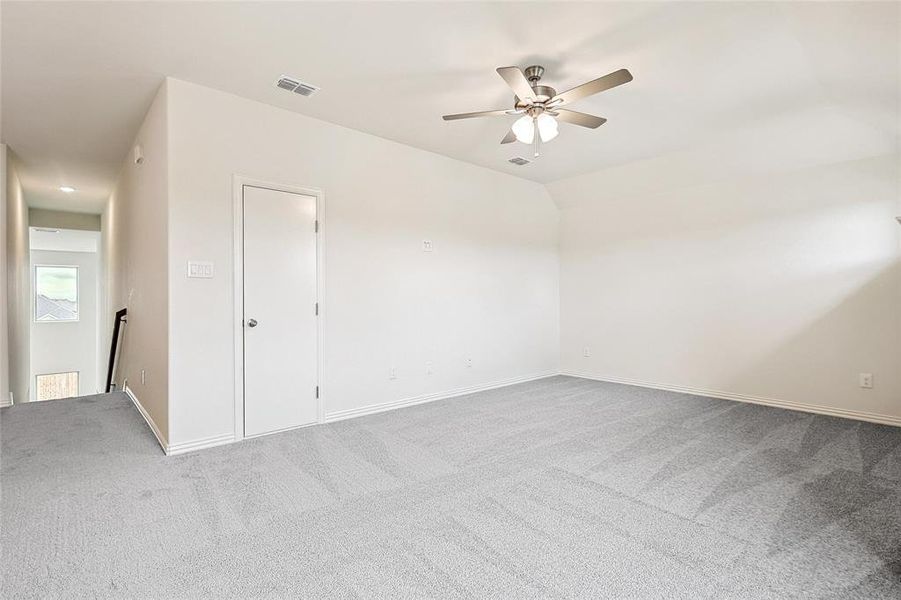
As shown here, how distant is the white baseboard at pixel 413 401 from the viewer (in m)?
3.94

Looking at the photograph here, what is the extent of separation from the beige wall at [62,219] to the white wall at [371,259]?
6.61 m

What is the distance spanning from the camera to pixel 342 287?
397 cm

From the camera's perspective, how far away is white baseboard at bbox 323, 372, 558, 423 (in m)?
3.94

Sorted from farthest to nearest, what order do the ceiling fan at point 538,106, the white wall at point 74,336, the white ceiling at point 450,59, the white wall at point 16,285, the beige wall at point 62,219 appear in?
the white wall at point 74,336 < the beige wall at point 62,219 < the white wall at point 16,285 < the ceiling fan at point 538,106 < the white ceiling at point 450,59

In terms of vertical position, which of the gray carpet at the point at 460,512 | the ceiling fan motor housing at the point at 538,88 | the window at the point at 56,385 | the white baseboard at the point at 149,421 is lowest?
the window at the point at 56,385

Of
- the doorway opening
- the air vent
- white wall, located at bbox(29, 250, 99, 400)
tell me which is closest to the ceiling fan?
the air vent

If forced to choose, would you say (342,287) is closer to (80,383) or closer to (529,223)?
(529,223)

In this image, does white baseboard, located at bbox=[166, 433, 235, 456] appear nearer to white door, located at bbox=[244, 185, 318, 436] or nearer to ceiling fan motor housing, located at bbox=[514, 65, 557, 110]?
white door, located at bbox=[244, 185, 318, 436]

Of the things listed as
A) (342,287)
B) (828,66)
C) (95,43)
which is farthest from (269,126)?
(828,66)

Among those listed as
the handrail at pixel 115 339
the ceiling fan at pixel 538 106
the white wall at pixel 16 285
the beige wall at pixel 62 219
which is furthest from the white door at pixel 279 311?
the beige wall at pixel 62 219

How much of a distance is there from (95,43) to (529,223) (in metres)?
4.62

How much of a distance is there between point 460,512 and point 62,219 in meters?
9.25

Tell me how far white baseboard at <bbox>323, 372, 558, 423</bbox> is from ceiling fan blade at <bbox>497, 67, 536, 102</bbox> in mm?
3011

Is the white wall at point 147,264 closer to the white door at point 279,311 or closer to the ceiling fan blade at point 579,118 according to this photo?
→ the white door at point 279,311
